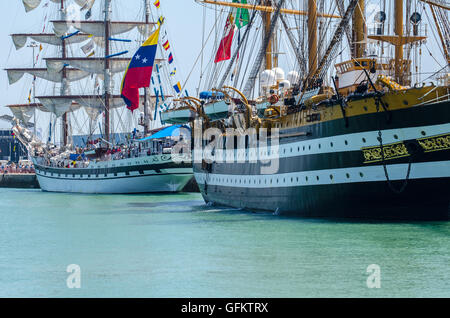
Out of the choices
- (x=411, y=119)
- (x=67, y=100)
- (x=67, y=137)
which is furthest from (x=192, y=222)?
A: (x=67, y=137)

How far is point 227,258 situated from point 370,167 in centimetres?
916

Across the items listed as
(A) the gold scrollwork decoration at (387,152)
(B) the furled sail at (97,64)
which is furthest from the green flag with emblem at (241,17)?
(B) the furled sail at (97,64)

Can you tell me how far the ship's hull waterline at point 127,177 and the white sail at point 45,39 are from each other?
18.4 m

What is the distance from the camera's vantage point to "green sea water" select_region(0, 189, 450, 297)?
18.5 meters

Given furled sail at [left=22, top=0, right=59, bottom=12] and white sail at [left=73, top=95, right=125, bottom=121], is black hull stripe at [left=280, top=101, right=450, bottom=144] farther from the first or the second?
furled sail at [left=22, top=0, right=59, bottom=12]

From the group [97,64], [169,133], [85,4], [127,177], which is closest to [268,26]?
[169,133]

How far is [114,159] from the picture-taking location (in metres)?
76.2

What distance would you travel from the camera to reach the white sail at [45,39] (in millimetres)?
95125

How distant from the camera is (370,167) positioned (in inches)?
1164

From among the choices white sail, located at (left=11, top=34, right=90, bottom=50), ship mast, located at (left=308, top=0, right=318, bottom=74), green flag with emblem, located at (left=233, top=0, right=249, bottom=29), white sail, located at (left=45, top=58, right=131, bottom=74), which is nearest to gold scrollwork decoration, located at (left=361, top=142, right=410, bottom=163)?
ship mast, located at (left=308, top=0, right=318, bottom=74)

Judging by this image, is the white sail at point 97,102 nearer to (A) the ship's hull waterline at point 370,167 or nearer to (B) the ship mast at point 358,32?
(B) the ship mast at point 358,32

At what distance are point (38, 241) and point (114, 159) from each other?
156 feet

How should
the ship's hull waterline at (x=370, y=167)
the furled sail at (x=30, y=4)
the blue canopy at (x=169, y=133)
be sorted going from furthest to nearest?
the furled sail at (x=30, y=4), the blue canopy at (x=169, y=133), the ship's hull waterline at (x=370, y=167)
